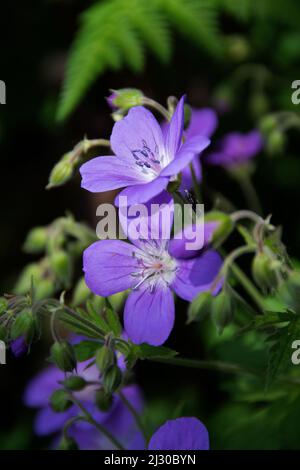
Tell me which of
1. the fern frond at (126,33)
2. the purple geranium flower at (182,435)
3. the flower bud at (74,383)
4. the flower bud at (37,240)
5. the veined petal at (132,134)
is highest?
the fern frond at (126,33)

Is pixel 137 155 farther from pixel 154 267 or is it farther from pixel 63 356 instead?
pixel 63 356

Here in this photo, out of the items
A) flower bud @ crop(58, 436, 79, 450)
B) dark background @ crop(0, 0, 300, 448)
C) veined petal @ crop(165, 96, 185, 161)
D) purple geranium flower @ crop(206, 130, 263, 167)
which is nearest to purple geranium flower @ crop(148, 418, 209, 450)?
flower bud @ crop(58, 436, 79, 450)

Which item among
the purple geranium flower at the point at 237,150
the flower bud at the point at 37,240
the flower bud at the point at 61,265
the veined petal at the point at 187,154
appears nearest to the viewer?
the veined petal at the point at 187,154

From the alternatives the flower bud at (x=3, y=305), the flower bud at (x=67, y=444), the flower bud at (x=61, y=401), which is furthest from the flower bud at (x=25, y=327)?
the flower bud at (x=67, y=444)

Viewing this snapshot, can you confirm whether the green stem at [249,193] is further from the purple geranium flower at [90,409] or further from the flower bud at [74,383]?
the flower bud at [74,383]

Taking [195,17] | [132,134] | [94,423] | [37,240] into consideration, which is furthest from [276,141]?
[94,423]
